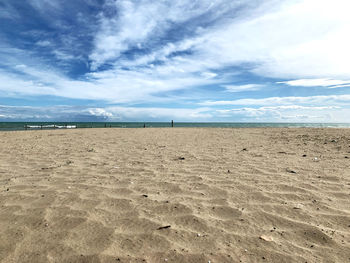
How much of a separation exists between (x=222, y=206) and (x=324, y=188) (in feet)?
7.39

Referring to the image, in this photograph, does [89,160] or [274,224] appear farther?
[89,160]

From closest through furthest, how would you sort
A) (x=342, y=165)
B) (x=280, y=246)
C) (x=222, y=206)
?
(x=280, y=246), (x=222, y=206), (x=342, y=165)

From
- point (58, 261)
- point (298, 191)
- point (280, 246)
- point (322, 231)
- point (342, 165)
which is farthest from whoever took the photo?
point (342, 165)

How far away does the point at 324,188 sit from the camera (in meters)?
4.19

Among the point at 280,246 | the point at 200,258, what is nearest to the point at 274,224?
the point at 280,246

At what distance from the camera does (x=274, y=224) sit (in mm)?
2906

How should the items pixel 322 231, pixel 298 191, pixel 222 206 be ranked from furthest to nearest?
pixel 298 191, pixel 222 206, pixel 322 231

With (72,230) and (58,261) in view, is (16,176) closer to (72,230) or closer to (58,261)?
(72,230)

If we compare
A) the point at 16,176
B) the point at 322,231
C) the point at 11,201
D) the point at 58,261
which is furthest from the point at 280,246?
the point at 16,176

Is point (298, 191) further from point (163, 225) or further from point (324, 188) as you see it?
point (163, 225)

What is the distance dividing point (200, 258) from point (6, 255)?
79.8 inches

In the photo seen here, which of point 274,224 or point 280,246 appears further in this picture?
point 274,224

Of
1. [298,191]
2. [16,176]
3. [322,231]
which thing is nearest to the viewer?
[322,231]

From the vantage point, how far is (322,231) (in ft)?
8.96
